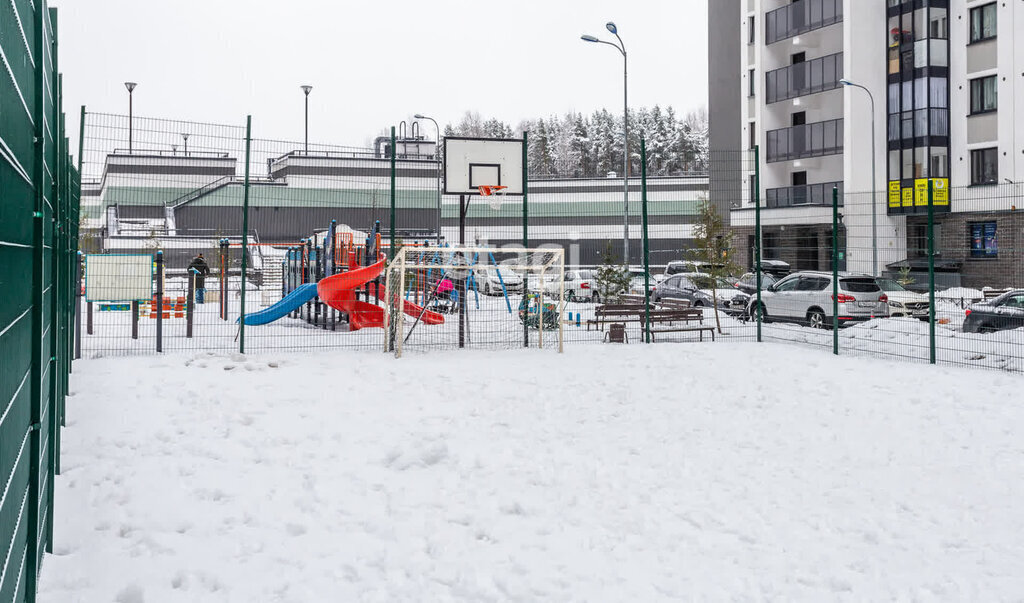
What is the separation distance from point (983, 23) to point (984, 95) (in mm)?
2721

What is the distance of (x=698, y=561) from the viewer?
4.66 meters

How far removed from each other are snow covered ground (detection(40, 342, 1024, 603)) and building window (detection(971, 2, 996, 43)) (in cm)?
2808

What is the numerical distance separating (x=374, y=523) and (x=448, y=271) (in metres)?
13.3

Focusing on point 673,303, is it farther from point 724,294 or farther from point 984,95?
point 984,95

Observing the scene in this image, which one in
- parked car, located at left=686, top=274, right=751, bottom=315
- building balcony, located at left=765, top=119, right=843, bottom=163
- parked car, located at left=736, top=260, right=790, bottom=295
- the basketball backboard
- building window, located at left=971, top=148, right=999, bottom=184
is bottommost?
parked car, located at left=686, top=274, right=751, bottom=315

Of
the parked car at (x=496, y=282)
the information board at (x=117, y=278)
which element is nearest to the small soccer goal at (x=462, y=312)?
the parked car at (x=496, y=282)

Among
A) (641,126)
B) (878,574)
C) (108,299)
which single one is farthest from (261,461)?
(641,126)

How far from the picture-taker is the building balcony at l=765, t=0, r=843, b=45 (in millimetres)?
37531

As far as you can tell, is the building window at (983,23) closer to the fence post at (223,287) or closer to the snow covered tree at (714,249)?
the snow covered tree at (714,249)

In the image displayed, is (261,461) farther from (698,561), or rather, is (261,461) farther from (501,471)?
(698,561)

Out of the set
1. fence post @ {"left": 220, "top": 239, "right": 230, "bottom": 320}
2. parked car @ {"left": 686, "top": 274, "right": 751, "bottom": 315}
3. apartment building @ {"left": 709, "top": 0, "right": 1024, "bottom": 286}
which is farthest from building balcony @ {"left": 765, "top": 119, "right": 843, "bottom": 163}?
fence post @ {"left": 220, "top": 239, "right": 230, "bottom": 320}

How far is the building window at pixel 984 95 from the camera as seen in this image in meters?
32.6

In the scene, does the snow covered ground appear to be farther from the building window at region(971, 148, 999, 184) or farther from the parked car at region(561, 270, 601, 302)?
the building window at region(971, 148, 999, 184)

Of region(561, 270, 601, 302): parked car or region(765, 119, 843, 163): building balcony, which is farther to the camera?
region(765, 119, 843, 163): building balcony
